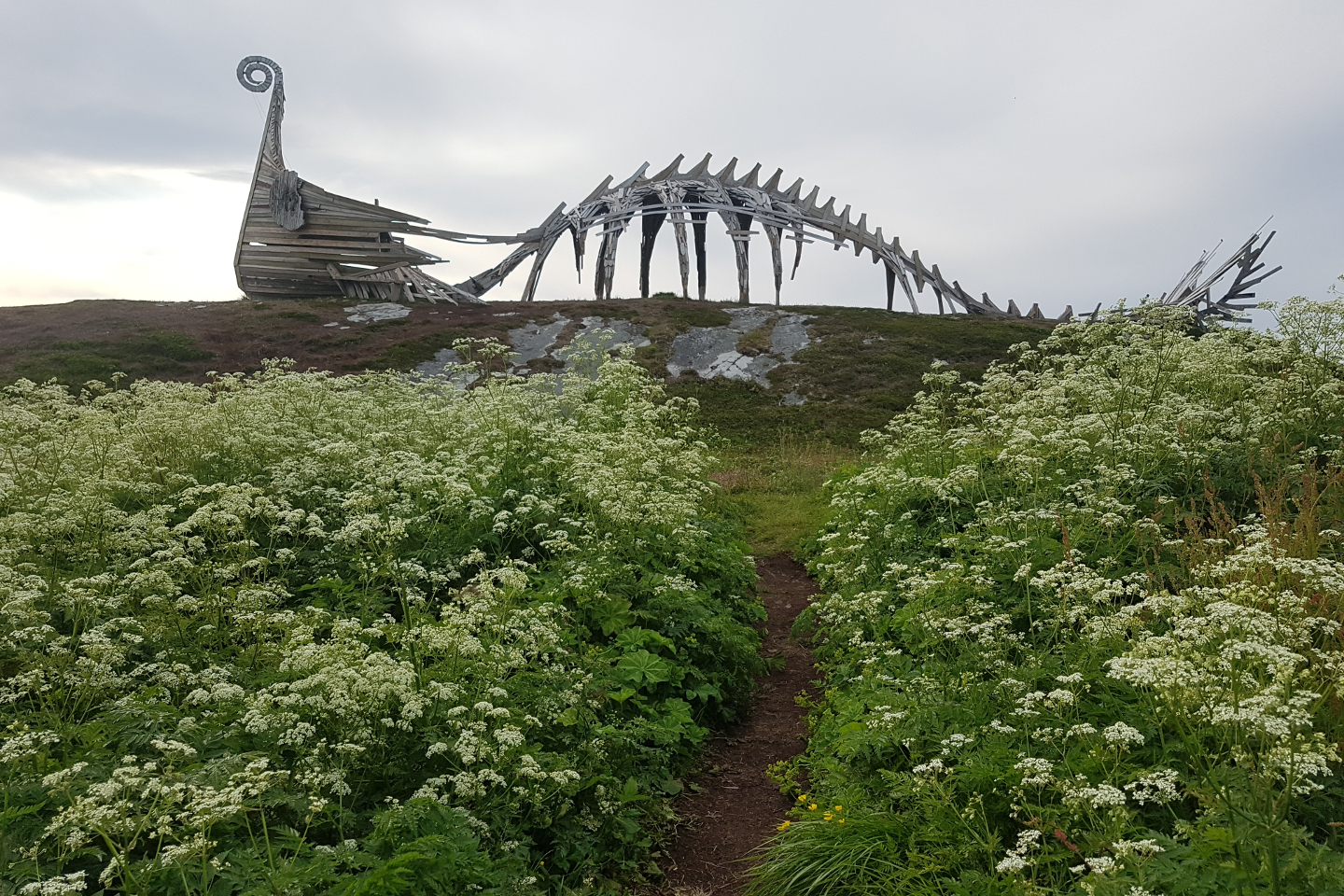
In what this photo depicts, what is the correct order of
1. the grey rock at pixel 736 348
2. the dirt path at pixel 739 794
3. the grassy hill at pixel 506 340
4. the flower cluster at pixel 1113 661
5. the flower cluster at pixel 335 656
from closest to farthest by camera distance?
the flower cluster at pixel 1113 661 < the flower cluster at pixel 335 656 < the dirt path at pixel 739 794 < the grassy hill at pixel 506 340 < the grey rock at pixel 736 348

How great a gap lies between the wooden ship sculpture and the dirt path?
3109 cm

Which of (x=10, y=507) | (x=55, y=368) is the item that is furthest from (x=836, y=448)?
(x=55, y=368)

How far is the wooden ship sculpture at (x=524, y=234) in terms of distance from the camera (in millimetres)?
36031

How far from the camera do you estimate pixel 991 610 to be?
5910 millimetres

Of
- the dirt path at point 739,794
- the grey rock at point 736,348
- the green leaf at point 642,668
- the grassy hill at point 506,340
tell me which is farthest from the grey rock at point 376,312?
the green leaf at point 642,668

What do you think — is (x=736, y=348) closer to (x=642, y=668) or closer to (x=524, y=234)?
(x=524, y=234)

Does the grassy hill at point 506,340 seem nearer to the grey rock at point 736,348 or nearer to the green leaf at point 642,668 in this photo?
the grey rock at point 736,348

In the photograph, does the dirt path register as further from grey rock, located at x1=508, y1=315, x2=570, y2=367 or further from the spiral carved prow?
the spiral carved prow

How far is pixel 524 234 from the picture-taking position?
129 feet

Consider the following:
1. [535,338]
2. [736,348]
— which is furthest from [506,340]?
[736,348]

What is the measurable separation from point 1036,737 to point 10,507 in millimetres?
8390

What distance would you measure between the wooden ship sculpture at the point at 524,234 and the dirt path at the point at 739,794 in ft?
102

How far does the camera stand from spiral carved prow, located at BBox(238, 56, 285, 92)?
3534 centimetres

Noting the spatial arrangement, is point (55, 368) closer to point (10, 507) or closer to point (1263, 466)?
point (10, 507)
